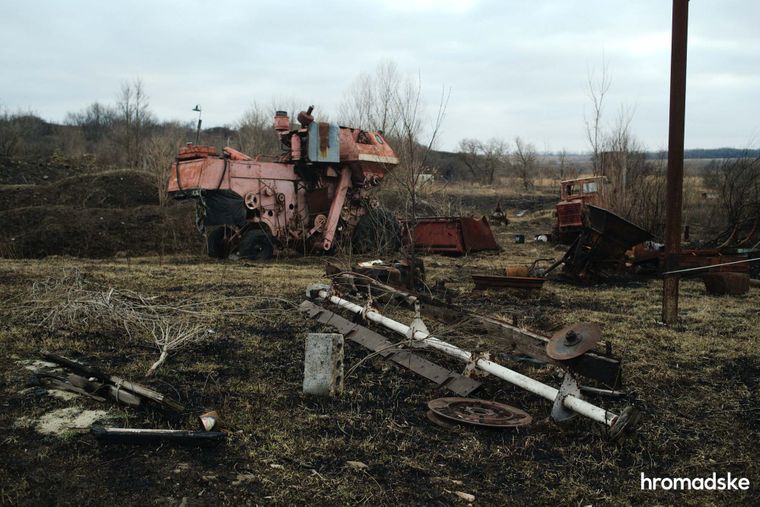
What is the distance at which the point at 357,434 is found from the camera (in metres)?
3.43

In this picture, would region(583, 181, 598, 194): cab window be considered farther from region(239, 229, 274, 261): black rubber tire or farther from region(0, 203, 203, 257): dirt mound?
region(0, 203, 203, 257): dirt mound

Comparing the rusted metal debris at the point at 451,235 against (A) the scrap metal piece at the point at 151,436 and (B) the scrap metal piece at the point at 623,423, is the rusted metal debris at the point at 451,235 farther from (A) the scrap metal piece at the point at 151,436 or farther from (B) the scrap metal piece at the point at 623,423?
(A) the scrap metal piece at the point at 151,436

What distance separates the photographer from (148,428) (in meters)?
3.36

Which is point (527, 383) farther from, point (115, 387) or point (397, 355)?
point (115, 387)

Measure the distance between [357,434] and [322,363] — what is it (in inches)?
28.1

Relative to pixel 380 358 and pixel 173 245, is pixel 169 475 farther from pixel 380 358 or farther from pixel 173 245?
pixel 173 245

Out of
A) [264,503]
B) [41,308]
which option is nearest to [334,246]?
[41,308]

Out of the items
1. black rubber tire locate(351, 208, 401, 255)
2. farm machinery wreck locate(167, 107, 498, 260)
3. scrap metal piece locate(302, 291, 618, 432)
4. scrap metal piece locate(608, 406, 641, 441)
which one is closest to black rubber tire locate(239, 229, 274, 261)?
farm machinery wreck locate(167, 107, 498, 260)

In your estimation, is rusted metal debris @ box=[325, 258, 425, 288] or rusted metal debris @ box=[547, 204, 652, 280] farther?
rusted metal debris @ box=[547, 204, 652, 280]

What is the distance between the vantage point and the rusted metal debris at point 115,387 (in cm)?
351

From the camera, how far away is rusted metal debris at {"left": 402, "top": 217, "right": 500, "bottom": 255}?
14.6 m

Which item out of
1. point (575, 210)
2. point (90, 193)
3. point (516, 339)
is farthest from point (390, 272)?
point (90, 193)

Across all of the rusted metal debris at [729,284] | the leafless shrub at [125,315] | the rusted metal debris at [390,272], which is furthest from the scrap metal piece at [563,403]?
the rusted metal debris at [729,284]

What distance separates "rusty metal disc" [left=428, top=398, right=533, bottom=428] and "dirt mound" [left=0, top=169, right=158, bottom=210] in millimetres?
16769
